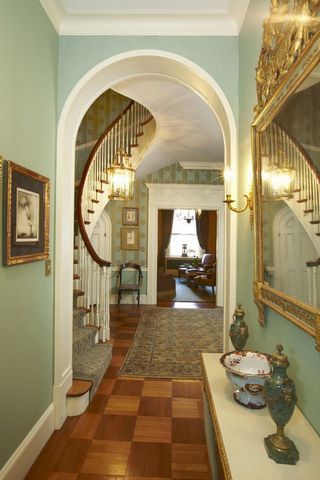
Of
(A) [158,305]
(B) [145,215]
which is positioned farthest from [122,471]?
(B) [145,215]

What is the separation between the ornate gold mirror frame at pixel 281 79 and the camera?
1.01 m

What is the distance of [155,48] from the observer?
2.29m

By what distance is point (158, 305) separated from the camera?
22.0ft

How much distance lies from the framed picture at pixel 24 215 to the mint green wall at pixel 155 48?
0.81 metres

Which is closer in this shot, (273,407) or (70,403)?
(273,407)

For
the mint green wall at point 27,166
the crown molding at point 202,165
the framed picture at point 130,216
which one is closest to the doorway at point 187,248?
the framed picture at point 130,216

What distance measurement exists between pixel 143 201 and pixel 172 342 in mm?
3477

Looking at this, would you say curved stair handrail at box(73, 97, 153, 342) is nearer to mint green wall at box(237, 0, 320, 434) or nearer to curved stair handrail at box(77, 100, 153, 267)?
curved stair handrail at box(77, 100, 153, 267)

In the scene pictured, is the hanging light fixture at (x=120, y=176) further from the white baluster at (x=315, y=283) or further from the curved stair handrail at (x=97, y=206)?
the white baluster at (x=315, y=283)

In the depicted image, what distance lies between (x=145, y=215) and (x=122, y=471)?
529 cm

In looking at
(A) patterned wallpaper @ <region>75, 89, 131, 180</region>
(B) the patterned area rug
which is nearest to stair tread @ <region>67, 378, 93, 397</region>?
(B) the patterned area rug

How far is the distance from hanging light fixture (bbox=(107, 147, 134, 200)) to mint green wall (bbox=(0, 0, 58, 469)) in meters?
2.30

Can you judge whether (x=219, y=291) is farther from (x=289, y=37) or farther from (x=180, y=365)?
(x=289, y=37)

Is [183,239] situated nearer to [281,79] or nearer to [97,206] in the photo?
[97,206]
